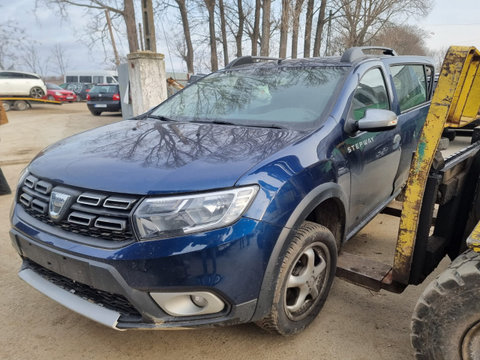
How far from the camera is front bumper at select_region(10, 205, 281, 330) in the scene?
1.59m

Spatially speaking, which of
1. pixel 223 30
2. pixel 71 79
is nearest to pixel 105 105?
pixel 223 30

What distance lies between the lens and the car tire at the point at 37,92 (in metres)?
19.6

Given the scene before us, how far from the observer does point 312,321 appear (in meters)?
2.26

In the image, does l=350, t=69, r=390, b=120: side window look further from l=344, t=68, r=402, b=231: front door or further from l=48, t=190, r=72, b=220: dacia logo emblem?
l=48, t=190, r=72, b=220: dacia logo emblem

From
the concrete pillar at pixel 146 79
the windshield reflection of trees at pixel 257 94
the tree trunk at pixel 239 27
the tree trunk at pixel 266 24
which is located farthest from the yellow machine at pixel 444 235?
the tree trunk at pixel 239 27

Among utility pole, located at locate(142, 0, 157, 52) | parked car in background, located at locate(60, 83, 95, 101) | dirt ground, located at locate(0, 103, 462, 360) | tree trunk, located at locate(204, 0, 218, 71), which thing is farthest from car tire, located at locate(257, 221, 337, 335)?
parked car in background, located at locate(60, 83, 95, 101)

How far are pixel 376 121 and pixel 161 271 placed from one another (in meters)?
1.61

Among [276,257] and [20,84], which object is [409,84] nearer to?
[276,257]

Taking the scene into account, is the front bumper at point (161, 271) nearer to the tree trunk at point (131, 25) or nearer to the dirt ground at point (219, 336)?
the dirt ground at point (219, 336)

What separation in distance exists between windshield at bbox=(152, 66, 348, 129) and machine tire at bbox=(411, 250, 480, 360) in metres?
1.15

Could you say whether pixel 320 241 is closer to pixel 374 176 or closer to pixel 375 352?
pixel 375 352

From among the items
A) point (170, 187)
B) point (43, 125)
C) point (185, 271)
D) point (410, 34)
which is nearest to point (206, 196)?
point (170, 187)

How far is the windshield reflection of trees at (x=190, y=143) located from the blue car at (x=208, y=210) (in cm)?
1

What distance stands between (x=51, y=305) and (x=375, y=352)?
2.21 m
